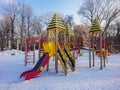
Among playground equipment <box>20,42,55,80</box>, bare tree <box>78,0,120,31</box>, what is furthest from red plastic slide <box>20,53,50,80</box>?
bare tree <box>78,0,120,31</box>

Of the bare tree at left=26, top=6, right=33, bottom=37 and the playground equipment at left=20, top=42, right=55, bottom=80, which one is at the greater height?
the bare tree at left=26, top=6, right=33, bottom=37

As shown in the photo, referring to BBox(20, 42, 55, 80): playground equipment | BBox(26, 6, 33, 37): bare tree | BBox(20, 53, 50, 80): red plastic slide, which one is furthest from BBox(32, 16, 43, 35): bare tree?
BBox(20, 53, 50, 80): red plastic slide

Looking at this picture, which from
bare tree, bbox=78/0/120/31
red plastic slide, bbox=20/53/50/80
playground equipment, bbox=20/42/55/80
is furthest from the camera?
bare tree, bbox=78/0/120/31

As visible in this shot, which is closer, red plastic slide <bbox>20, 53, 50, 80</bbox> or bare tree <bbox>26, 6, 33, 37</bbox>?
red plastic slide <bbox>20, 53, 50, 80</bbox>

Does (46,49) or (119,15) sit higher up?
(119,15)

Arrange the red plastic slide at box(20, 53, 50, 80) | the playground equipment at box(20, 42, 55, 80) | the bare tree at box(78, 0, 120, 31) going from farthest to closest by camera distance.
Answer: the bare tree at box(78, 0, 120, 31) < the playground equipment at box(20, 42, 55, 80) < the red plastic slide at box(20, 53, 50, 80)

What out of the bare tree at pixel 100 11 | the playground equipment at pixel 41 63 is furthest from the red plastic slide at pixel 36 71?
the bare tree at pixel 100 11

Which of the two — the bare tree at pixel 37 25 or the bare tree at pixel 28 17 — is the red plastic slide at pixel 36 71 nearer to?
the bare tree at pixel 28 17

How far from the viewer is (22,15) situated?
45.4 meters

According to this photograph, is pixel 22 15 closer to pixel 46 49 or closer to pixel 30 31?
pixel 30 31

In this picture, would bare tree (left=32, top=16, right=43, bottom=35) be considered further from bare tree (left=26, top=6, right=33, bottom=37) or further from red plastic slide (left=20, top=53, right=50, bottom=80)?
red plastic slide (left=20, top=53, right=50, bottom=80)

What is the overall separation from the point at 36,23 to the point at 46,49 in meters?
39.9

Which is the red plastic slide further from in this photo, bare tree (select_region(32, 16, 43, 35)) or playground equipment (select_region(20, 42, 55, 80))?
bare tree (select_region(32, 16, 43, 35))

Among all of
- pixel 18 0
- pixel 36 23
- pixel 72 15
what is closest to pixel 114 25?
pixel 72 15
